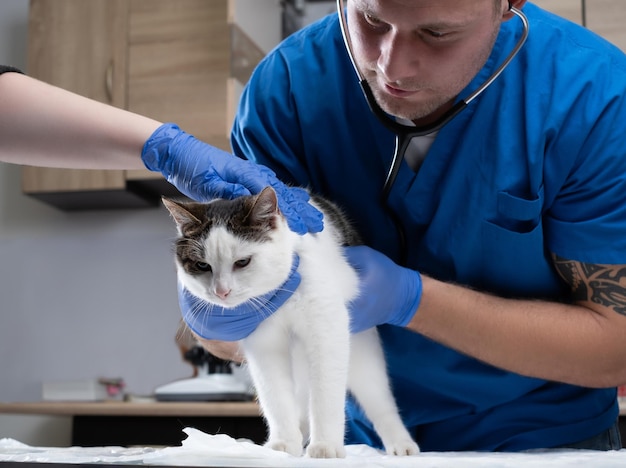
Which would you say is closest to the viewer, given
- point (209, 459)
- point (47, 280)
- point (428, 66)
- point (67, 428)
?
point (209, 459)

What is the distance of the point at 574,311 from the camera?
1207mm

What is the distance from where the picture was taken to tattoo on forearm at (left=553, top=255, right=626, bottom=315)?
118cm

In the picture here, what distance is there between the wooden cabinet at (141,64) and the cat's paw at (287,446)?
179 centimetres

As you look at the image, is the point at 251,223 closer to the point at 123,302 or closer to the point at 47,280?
Answer: the point at 123,302

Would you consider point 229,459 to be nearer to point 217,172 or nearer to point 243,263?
point 243,263

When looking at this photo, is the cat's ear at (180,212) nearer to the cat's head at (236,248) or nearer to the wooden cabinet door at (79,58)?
the cat's head at (236,248)

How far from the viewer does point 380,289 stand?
1146 mm

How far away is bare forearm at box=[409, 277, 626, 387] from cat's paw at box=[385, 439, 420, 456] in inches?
6.7

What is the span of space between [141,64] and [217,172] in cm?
196

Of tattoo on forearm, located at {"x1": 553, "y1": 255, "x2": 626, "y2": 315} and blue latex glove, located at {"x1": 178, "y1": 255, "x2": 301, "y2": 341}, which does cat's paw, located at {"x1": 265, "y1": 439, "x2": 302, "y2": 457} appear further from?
tattoo on forearm, located at {"x1": 553, "y1": 255, "x2": 626, "y2": 315}

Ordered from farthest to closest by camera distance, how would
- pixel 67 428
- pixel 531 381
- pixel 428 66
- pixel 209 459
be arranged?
pixel 67 428, pixel 531 381, pixel 428 66, pixel 209 459

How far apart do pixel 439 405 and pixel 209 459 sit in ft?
2.04

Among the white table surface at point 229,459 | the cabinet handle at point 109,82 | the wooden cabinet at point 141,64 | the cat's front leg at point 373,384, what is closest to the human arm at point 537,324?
the cat's front leg at point 373,384

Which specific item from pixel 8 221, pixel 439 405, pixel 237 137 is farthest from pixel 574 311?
pixel 8 221
